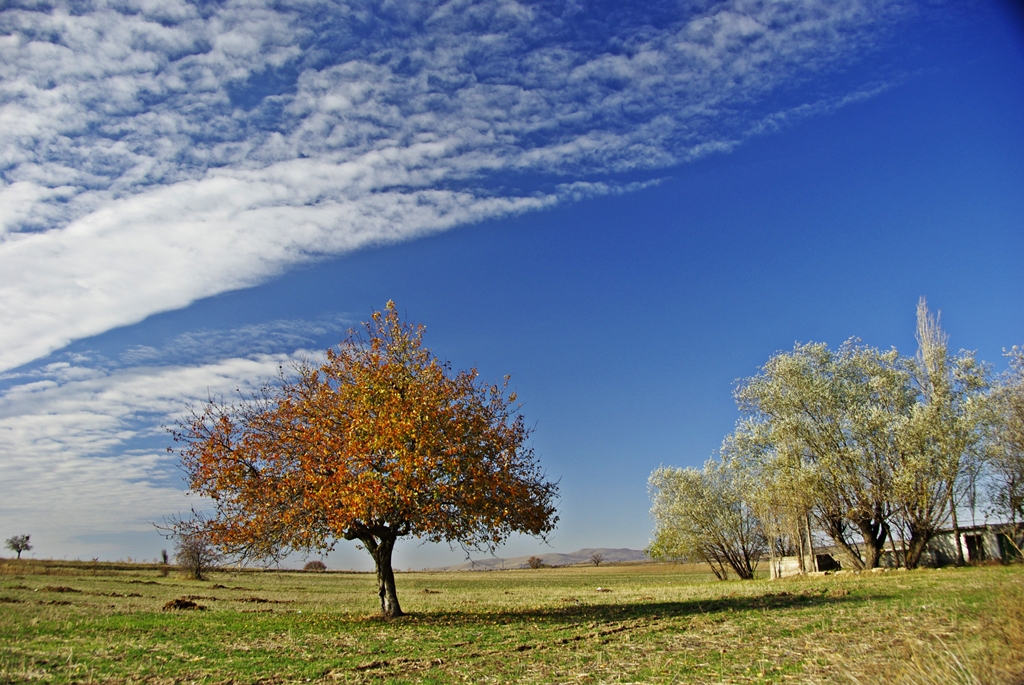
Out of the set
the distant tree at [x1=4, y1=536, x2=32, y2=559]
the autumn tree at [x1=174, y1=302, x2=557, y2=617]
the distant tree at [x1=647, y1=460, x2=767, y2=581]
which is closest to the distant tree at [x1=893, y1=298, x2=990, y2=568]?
the distant tree at [x1=647, y1=460, x2=767, y2=581]

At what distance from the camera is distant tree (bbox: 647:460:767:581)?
5503 centimetres

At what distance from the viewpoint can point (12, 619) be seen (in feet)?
69.6

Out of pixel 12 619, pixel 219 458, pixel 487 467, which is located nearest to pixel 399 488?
pixel 487 467

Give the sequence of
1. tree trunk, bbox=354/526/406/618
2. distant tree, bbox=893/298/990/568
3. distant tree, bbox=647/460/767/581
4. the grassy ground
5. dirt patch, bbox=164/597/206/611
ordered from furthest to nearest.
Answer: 1. distant tree, bbox=647/460/767/581
2. distant tree, bbox=893/298/990/568
3. dirt patch, bbox=164/597/206/611
4. tree trunk, bbox=354/526/406/618
5. the grassy ground

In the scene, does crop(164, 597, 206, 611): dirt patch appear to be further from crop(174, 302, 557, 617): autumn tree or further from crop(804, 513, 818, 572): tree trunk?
crop(804, 513, 818, 572): tree trunk

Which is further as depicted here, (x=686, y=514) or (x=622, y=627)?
(x=686, y=514)

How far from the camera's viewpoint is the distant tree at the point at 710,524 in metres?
55.0

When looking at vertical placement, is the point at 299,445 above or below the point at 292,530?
above

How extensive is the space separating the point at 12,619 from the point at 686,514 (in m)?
48.4

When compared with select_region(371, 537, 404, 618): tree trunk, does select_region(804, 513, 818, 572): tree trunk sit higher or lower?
lower

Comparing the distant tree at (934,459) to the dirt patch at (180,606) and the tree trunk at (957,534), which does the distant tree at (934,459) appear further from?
the dirt patch at (180,606)

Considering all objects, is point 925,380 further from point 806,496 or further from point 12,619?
point 12,619

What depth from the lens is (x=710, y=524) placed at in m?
55.3

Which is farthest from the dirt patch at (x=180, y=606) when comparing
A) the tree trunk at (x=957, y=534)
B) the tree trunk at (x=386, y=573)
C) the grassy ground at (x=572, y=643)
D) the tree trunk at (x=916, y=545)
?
the tree trunk at (x=957, y=534)
